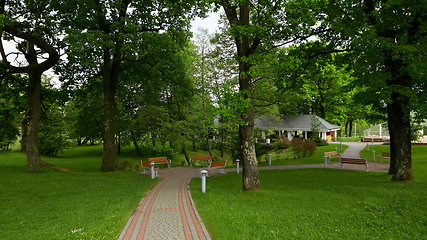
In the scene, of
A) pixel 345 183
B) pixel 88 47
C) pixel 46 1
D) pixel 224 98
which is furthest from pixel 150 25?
pixel 345 183

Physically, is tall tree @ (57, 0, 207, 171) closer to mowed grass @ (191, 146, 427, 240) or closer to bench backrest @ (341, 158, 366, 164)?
mowed grass @ (191, 146, 427, 240)

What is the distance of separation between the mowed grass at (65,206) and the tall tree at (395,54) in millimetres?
11293

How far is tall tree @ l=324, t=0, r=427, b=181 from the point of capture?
10.1 m

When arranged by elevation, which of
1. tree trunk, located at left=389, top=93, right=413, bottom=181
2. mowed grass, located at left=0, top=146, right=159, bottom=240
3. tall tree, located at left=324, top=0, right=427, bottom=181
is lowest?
mowed grass, located at left=0, top=146, right=159, bottom=240

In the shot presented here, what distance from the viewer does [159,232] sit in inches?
251

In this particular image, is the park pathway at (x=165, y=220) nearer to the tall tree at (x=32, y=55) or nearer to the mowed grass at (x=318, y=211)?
the mowed grass at (x=318, y=211)

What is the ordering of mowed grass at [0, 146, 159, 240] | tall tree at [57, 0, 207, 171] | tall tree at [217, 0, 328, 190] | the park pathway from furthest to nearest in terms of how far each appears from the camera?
1. tall tree at [57, 0, 207, 171]
2. tall tree at [217, 0, 328, 190]
3. mowed grass at [0, 146, 159, 240]
4. the park pathway

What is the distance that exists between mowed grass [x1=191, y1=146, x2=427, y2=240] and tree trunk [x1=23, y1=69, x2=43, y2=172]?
1113cm

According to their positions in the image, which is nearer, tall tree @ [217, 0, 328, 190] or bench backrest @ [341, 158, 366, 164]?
tall tree @ [217, 0, 328, 190]

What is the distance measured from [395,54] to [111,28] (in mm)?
15166

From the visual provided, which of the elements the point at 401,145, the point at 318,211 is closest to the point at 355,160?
the point at 401,145

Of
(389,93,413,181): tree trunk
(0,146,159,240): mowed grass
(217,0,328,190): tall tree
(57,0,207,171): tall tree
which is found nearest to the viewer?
(0,146,159,240): mowed grass

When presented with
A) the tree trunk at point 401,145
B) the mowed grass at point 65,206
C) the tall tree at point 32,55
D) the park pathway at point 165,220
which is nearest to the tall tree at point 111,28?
the tall tree at point 32,55

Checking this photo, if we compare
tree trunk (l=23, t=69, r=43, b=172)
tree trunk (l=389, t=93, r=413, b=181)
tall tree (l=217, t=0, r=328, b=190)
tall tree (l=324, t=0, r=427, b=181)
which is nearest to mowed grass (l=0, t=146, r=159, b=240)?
tree trunk (l=23, t=69, r=43, b=172)
